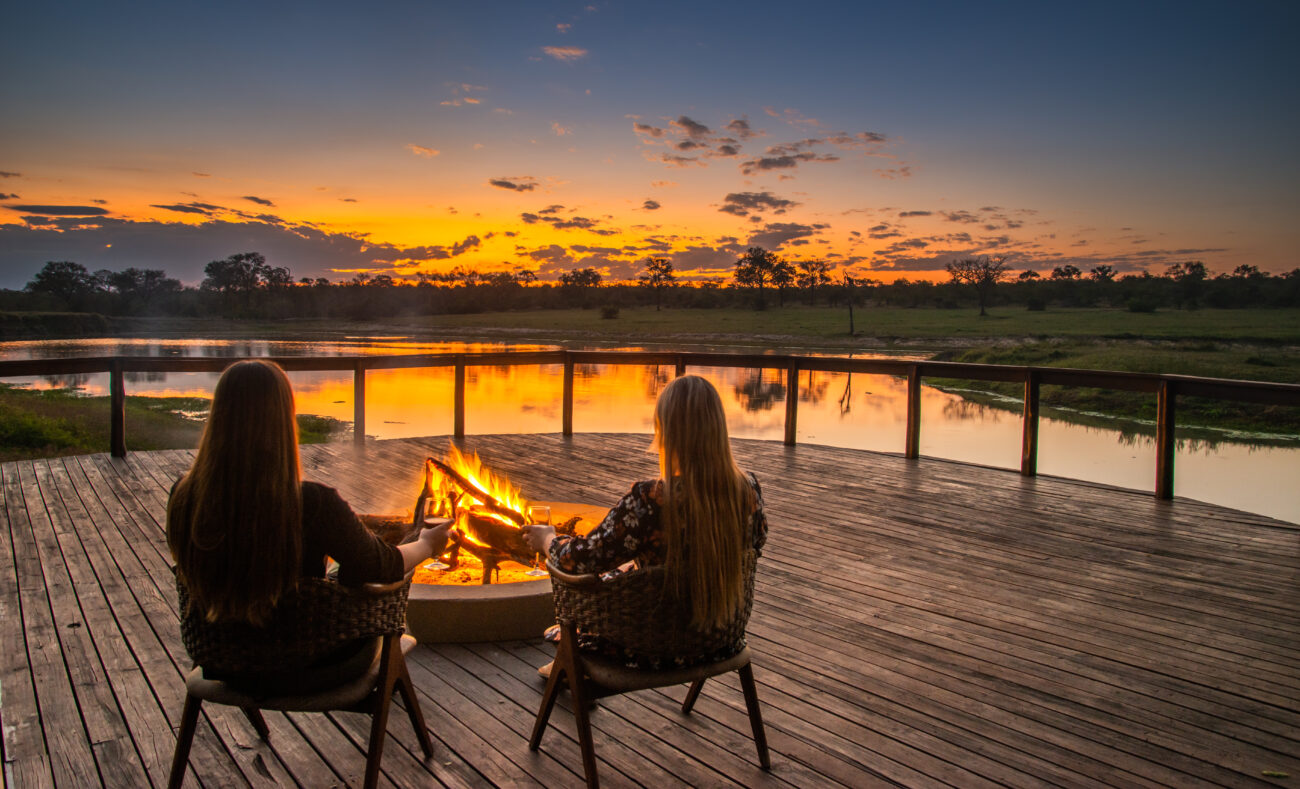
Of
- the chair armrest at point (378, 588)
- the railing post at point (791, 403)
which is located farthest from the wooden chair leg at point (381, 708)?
the railing post at point (791, 403)

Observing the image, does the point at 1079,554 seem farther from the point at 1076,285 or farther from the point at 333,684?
the point at 1076,285

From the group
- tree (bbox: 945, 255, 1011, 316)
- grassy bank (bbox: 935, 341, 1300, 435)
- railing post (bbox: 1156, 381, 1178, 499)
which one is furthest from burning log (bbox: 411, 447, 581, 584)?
tree (bbox: 945, 255, 1011, 316)

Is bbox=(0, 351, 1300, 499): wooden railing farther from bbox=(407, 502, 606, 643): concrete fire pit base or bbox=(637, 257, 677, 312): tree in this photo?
bbox=(637, 257, 677, 312): tree


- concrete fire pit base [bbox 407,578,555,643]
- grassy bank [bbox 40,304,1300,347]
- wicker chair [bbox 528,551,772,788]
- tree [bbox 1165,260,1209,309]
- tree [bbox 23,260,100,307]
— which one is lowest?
concrete fire pit base [bbox 407,578,555,643]

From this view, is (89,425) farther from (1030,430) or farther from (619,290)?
(619,290)

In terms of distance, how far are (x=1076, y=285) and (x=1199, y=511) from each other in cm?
4690

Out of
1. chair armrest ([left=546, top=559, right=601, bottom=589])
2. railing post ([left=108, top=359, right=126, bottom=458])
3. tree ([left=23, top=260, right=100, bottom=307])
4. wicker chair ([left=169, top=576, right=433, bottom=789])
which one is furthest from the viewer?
tree ([left=23, top=260, right=100, bottom=307])

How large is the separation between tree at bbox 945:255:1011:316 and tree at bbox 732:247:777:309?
39.6ft

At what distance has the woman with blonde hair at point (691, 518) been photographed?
5.67 feet

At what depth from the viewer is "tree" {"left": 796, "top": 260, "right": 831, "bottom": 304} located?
52.8 m

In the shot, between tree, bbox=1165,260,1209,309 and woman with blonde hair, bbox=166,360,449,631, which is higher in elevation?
tree, bbox=1165,260,1209,309

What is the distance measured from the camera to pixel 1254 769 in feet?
6.94

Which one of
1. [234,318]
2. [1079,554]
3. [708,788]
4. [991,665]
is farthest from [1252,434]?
[234,318]

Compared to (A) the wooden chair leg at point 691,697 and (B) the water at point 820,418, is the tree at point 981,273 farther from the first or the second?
(A) the wooden chair leg at point 691,697
